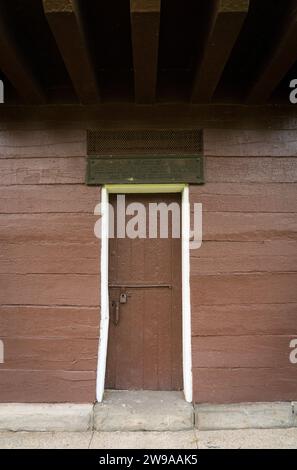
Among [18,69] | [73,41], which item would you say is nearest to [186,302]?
[73,41]

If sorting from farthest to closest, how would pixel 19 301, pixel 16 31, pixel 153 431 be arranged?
pixel 19 301 → pixel 153 431 → pixel 16 31

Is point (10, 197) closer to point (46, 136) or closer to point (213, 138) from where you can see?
point (46, 136)

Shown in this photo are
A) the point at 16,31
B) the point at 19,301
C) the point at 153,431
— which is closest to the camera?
the point at 16,31

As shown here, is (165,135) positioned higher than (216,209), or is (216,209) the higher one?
(165,135)

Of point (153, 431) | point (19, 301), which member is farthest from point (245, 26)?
point (153, 431)

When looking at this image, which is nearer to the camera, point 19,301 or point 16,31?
point 16,31

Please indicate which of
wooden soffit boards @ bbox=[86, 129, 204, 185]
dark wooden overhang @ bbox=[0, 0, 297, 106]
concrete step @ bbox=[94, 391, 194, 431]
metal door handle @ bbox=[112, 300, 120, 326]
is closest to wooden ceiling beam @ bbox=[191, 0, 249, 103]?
dark wooden overhang @ bbox=[0, 0, 297, 106]

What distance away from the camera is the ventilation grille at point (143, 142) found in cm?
295

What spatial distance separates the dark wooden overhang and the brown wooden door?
3.39 ft

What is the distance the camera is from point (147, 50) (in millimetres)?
2248

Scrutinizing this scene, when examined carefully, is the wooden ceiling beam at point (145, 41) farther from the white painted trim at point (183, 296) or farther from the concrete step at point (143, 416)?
the concrete step at point (143, 416)

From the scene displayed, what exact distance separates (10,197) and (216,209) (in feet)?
5.47

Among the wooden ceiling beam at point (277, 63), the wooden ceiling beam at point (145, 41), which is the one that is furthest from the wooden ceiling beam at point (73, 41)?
the wooden ceiling beam at point (277, 63)

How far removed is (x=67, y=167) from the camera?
9.56ft
